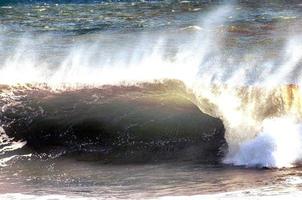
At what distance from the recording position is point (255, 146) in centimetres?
1006

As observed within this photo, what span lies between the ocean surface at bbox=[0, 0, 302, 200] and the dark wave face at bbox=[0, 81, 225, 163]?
16 mm

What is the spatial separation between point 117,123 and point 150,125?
1.61 ft

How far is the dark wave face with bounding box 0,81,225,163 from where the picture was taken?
35.8 ft

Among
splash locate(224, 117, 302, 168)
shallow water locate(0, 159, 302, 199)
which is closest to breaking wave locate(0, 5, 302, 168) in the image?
splash locate(224, 117, 302, 168)

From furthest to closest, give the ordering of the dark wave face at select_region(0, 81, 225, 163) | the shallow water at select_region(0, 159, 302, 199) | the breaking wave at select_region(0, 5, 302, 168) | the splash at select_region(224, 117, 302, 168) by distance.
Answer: the dark wave face at select_region(0, 81, 225, 163), the breaking wave at select_region(0, 5, 302, 168), the splash at select_region(224, 117, 302, 168), the shallow water at select_region(0, 159, 302, 199)

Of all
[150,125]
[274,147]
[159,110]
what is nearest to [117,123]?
[150,125]

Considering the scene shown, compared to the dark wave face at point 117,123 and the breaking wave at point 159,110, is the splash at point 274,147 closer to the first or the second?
the breaking wave at point 159,110

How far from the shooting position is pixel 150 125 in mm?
11578

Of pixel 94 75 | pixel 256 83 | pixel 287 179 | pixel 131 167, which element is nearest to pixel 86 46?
pixel 94 75

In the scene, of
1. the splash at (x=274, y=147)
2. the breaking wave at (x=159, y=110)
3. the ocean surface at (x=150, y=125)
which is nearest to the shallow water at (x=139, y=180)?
the ocean surface at (x=150, y=125)

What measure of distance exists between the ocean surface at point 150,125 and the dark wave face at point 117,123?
0.02 metres

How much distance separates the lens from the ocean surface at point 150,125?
28.9 ft

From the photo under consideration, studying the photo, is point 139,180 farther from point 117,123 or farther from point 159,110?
point 159,110

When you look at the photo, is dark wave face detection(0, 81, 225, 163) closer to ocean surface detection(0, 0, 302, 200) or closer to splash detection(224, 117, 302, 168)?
ocean surface detection(0, 0, 302, 200)
